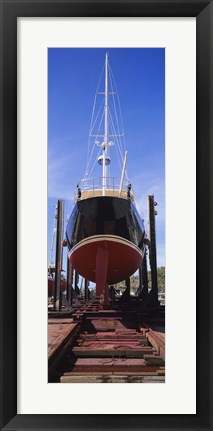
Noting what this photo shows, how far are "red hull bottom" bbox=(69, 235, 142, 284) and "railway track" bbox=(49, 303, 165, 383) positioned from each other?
2.23 feet

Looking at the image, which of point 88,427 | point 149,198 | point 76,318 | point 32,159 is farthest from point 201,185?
point 76,318

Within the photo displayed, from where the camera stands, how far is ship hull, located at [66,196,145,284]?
3.63 metres

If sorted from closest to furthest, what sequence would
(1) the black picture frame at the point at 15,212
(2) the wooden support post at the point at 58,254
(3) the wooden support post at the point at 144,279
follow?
(1) the black picture frame at the point at 15,212 < (2) the wooden support post at the point at 58,254 < (3) the wooden support post at the point at 144,279

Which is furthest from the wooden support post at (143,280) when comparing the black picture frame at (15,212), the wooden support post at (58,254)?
the black picture frame at (15,212)

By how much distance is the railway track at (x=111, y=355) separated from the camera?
185cm

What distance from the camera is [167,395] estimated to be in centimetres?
172

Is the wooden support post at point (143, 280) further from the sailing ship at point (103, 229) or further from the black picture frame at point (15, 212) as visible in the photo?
the black picture frame at point (15, 212)

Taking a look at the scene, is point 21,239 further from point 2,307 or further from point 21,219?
point 2,307

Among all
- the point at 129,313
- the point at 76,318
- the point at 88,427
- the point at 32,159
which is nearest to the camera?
the point at 88,427

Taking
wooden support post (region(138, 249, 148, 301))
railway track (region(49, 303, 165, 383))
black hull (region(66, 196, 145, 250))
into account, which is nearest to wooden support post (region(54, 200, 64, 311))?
black hull (region(66, 196, 145, 250))

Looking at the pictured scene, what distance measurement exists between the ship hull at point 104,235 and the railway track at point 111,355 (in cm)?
66

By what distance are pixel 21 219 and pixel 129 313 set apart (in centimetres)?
221

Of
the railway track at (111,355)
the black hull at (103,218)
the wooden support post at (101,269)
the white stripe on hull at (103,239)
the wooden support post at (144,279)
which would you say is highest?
the black hull at (103,218)

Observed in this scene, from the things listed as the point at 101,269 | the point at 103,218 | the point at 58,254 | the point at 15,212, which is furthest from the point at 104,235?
the point at 15,212
